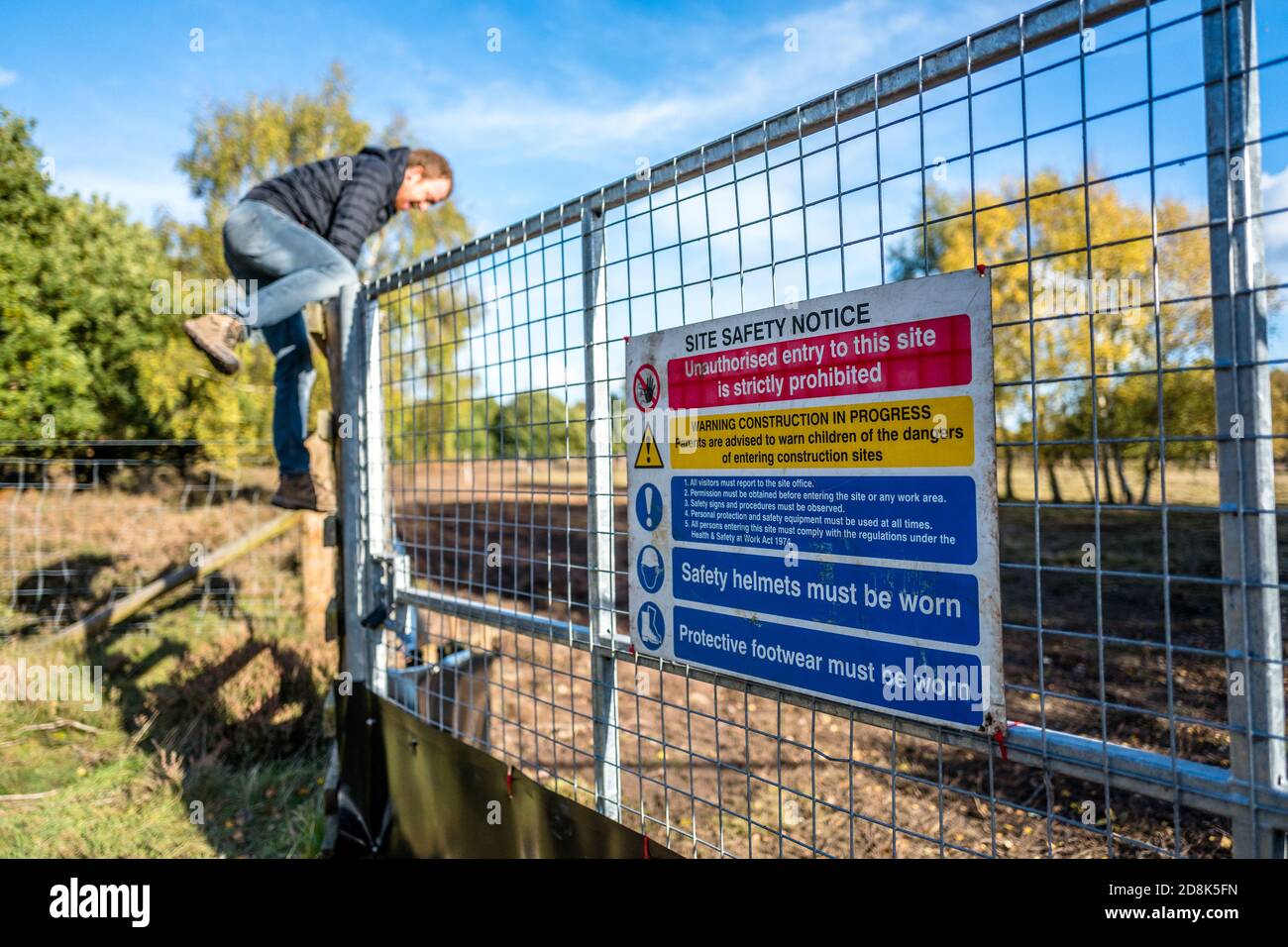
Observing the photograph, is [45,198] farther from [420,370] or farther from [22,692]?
[420,370]

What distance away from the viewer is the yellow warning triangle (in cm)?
217

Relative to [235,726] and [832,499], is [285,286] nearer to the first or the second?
[832,499]

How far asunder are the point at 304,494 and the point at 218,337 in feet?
2.70

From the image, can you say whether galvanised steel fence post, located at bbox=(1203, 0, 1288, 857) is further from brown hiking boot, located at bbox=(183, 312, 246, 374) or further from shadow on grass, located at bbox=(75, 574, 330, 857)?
shadow on grass, located at bbox=(75, 574, 330, 857)

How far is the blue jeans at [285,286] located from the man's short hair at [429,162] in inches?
31.3

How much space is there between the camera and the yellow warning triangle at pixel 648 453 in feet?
7.13

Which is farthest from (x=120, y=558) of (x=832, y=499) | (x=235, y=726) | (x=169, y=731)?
(x=832, y=499)

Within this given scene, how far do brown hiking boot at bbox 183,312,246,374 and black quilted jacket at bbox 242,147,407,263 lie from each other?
0.72m

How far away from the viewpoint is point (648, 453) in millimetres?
2195

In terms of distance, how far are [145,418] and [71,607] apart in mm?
8933

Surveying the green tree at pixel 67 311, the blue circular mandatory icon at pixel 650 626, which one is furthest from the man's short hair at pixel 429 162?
the green tree at pixel 67 311

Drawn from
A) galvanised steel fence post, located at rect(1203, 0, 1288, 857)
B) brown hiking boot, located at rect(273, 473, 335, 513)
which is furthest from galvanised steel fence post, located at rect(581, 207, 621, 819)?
brown hiking boot, located at rect(273, 473, 335, 513)
